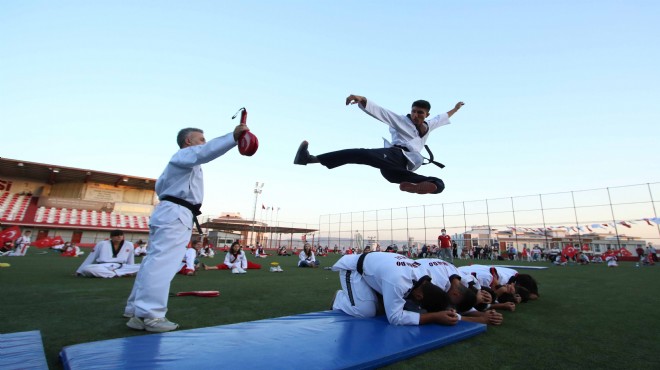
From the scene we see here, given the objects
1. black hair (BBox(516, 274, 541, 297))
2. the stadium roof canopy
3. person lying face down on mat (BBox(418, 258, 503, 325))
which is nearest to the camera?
person lying face down on mat (BBox(418, 258, 503, 325))

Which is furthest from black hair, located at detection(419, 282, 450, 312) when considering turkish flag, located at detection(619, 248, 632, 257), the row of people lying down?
turkish flag, located at detection(619, 248, 632, 257)

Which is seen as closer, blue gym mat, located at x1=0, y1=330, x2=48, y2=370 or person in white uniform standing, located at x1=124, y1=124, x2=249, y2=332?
blue gym mat, located at x1=0, y1=330, x2=48, y2=370

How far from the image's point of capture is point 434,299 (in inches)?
130

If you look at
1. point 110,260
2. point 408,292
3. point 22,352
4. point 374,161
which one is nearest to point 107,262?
point 110,260

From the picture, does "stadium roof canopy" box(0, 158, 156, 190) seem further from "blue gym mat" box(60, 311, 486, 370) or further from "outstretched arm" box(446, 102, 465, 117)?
"blue gym mat" box(60, 311, 486, 370)

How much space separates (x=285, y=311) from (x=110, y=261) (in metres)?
6.19

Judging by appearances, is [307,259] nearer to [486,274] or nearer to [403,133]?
[486,274]

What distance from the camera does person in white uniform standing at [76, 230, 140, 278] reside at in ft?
24.8

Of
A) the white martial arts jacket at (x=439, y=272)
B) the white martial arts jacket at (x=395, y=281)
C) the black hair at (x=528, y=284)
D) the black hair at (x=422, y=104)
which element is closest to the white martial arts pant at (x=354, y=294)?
the white martial arts jacket at (x=395, y=281)

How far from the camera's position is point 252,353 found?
2.14m

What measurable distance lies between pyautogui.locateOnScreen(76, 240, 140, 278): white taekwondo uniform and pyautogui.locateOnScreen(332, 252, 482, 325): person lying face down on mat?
667 cm

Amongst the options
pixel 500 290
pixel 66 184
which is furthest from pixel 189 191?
pixel 66 184

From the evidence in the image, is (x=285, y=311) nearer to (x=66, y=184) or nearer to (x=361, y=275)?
(x=361, y=275)

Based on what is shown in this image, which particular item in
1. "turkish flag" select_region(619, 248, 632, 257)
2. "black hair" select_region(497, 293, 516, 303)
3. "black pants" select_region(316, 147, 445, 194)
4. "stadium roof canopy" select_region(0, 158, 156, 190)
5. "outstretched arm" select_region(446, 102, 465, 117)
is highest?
"stadium roof canopy" select_region(0, 158, 156, 190)
